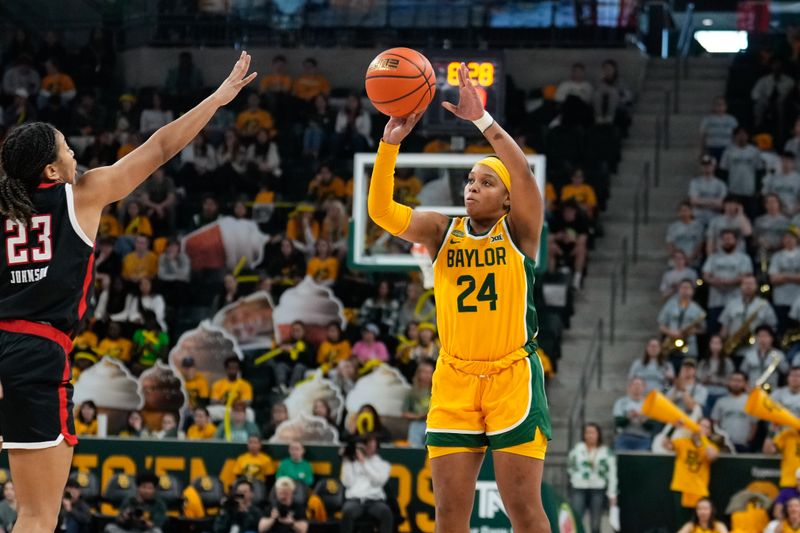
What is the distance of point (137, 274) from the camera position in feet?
63.6

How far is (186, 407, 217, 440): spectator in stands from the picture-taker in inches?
655

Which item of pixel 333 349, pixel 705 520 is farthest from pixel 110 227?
pixel 705 520

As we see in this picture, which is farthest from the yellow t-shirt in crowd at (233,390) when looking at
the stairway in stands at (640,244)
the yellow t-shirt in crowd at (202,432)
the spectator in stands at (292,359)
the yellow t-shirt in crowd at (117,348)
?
the stairway in stands at (640,244)

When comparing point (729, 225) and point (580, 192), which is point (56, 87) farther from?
point (729, 225)

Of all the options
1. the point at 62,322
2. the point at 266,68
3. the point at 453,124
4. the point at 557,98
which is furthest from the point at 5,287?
the point at 266,68

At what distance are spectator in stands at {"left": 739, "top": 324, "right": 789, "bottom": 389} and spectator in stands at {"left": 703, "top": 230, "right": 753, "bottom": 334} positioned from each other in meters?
1.07

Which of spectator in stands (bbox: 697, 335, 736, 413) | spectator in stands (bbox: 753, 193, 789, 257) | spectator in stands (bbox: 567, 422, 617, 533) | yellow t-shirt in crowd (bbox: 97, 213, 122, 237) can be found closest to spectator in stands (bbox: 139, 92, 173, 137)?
yellow t-shirt in crowd (bbox: 97, 213, 122, 237)

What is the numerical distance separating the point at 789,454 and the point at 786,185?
5111 millimetres

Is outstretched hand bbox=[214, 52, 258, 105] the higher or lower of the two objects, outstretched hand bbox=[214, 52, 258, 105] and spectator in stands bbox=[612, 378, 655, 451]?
the higher

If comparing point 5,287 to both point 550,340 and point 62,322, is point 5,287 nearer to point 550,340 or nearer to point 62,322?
point 62,322

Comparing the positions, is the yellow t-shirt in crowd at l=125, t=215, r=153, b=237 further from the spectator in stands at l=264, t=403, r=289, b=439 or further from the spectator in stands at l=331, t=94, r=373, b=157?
the spectator in stands at l=264, t=403, r=289, b=439

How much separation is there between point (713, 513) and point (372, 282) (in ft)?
20.0

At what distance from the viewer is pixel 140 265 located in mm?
19453

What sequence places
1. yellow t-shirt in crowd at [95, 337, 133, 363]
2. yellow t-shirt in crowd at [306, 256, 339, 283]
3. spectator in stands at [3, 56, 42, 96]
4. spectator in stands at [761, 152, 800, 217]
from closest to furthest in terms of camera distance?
yellow t-shirt in crowd at [95, 337, 133, 363] < spectator in stands at [761, 152, 800, 217] < yellow t-shirt in crowd at [306, 256, 339, 283] < spectator in stands at [3, 56, 42, 96]
